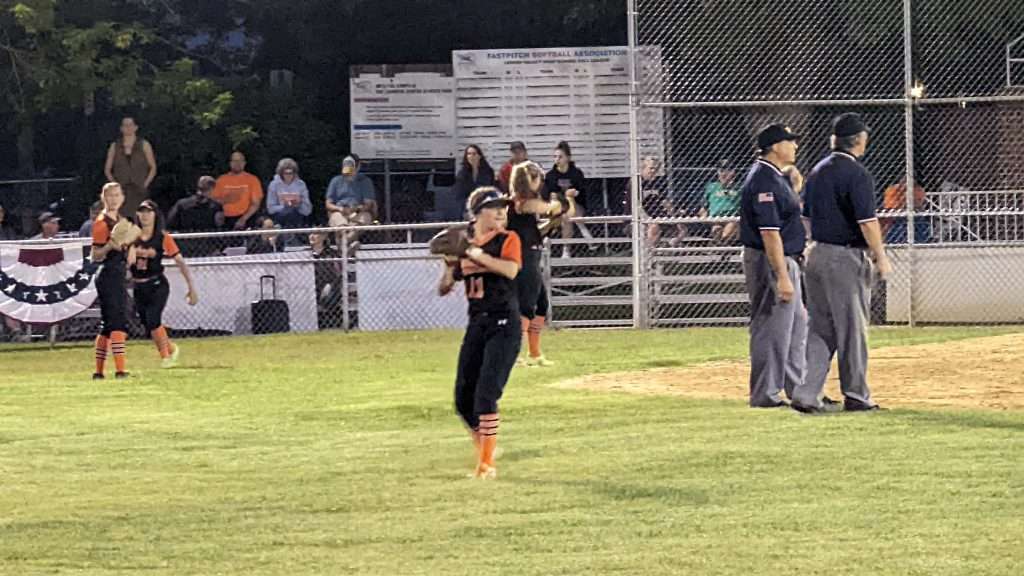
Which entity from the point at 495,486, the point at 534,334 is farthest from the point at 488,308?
the point at 534,334

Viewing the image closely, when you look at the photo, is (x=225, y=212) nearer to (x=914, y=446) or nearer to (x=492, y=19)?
(x=492, y=19)

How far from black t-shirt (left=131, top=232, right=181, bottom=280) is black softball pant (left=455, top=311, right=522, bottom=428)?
882cm

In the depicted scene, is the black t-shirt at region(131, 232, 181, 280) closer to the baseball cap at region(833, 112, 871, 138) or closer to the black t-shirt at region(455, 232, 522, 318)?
the baseball cap at region(833, 112, 871, 138)

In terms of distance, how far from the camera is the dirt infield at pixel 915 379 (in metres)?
16.9

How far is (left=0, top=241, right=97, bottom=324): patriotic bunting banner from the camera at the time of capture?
1037 inches

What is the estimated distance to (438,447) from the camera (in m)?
14.8

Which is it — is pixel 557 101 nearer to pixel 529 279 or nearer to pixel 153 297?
pixel 153 297

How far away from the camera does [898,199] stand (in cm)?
2619

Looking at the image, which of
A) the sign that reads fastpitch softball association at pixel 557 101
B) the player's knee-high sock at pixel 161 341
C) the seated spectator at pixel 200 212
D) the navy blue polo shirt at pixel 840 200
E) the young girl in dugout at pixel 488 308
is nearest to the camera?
the young girl in dugout at pixel 488 308

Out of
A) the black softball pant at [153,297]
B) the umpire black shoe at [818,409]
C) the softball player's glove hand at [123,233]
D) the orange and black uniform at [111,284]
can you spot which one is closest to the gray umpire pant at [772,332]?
the umpire black shoe at [818,409]

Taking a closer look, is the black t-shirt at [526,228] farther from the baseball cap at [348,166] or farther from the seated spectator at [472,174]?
the baseball cap at [348,166]

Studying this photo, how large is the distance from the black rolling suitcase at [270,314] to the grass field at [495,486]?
7.16 m

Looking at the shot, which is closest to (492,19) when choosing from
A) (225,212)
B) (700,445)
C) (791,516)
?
(225,212)

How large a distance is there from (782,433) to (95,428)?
5451 mm
